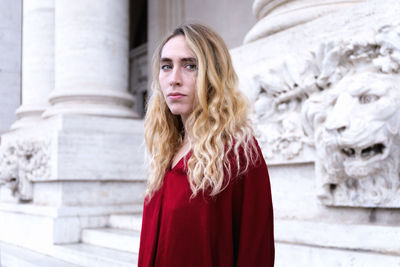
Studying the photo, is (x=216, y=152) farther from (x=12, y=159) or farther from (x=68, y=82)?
(x=12, y=159)

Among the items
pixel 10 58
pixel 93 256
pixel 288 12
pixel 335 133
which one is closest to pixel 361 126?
pixel 335 133

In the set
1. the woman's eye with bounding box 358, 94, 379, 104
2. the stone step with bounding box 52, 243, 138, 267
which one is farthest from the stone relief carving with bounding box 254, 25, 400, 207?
the stone step with bounding box 52, 243, 138, 267

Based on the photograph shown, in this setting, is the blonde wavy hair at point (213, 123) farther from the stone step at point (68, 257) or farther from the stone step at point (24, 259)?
the stone step at point (24, 259)

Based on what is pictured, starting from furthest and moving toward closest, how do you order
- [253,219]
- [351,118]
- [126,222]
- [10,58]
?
[10,58] → [126,222] → [351,118] → [253,219]

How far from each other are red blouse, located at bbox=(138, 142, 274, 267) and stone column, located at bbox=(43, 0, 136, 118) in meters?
6.48

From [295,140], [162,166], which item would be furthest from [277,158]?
[162,166]

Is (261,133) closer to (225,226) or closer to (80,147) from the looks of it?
(225,226)

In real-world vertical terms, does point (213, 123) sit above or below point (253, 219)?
above

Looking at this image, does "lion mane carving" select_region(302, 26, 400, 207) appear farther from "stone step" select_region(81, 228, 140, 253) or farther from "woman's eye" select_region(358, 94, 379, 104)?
"stone step" select_region(81, 228, 140, 253)

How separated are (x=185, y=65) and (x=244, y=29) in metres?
9.32

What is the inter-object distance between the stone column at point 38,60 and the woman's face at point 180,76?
8.76m

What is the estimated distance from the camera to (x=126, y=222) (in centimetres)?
713

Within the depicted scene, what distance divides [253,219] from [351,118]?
2.12m

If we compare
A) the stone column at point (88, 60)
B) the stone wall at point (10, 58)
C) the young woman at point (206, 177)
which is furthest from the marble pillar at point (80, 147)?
the stone wall at point (10, 58)
